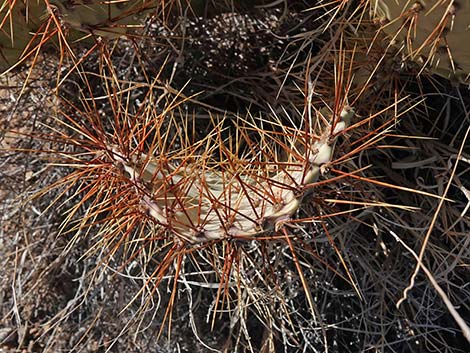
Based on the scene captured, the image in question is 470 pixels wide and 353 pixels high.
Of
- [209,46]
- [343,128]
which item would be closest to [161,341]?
[209,46]

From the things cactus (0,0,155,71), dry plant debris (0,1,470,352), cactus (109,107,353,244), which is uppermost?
cactus (0,0,155,71)

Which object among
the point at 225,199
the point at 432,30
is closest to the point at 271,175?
the point at 225,199

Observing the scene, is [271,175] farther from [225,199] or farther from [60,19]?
[60,19]

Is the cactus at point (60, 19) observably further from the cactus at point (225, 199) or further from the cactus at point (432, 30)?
the cactus at point (432, 30)

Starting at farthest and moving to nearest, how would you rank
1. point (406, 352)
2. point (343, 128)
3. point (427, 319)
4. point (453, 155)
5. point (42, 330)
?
point (42, 330)
point (406, 352)
point (427, 319)
point (453, 155)
point (343, 128)

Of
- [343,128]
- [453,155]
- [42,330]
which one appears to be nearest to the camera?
[343,128]

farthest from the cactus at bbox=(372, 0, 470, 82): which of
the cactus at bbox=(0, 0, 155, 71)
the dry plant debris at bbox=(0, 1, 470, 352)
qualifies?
the cactus at bbox=(0, 0, 155, 71)

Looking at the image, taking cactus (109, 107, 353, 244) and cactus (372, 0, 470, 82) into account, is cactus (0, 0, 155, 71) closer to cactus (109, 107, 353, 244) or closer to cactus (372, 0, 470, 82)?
cactus (109, 107, 353, 244)

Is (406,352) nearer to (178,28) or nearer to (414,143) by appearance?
(414,143)
